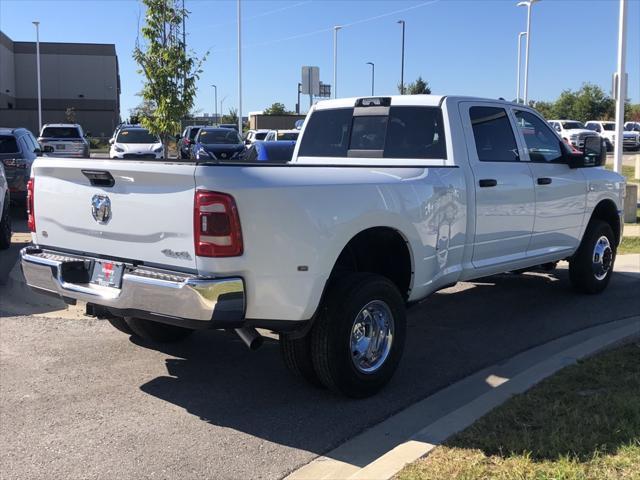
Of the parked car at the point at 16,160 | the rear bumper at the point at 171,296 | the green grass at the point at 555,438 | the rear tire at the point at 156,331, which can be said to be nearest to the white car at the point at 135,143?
the parked car at the point at 16,160

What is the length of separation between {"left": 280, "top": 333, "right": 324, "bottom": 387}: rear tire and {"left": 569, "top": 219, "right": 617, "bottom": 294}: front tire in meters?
4.03

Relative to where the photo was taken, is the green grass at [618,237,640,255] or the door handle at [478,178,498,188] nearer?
the door handle at [478,178,498,188]

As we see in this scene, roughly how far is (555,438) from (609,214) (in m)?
4.68

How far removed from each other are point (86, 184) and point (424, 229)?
2344 mm

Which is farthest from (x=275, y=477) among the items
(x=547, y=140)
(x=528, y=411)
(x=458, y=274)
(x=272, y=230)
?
(x=547, y=140)

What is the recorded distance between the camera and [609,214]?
7.72 metres

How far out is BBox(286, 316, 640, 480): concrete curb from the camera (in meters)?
3.65

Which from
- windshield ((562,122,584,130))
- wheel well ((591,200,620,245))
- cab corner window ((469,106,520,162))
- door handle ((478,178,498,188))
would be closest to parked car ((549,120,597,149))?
windshield ((562,122,584,130))

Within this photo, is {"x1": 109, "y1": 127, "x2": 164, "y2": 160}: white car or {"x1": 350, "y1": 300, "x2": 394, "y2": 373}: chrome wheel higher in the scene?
{"x1": 109, "y1": 127, "x2": 164, "y2": 160}: white car

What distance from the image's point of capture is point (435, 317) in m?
6.85

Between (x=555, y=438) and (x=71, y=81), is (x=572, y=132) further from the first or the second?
(x=71, y=81)

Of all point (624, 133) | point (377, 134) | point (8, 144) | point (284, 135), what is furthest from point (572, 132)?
point (377, 134)

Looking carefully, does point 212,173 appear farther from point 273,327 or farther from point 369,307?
point 369,307

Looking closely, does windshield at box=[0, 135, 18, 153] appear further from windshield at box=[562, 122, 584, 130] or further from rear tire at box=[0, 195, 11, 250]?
windshield at box=[562, 122, 584, 130]
